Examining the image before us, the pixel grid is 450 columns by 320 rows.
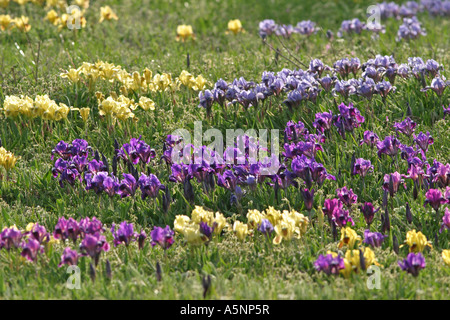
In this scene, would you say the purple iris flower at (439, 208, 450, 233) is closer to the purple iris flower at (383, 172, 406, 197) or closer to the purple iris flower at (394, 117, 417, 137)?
the purple iris flower at (383, 172, 406, 197)

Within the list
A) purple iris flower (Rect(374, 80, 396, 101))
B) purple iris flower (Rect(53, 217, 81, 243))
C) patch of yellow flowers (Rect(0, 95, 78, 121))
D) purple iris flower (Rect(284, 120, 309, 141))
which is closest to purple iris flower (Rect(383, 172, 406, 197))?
purple iris flower (Rect(284, 120, 309, 141))

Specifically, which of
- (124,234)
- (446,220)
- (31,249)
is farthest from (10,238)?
(446,220)

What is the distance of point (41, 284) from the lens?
3.72 metres

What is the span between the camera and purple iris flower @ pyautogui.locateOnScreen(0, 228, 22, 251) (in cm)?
378

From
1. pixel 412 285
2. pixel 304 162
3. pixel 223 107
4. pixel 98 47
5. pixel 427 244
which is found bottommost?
pixel 412 285

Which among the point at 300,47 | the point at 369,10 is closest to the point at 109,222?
the point at 300,47

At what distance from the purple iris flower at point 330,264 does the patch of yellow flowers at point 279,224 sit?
332 millimetres

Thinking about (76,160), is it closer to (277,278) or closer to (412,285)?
(277,278)

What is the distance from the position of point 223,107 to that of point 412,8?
4.96 metres

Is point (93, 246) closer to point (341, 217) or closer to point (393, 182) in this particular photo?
point (341, 217)

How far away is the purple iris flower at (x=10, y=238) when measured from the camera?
3.78m

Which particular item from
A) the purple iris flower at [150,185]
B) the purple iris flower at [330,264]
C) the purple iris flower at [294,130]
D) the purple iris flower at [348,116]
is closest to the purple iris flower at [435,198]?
the purple iris flower at [330,264]

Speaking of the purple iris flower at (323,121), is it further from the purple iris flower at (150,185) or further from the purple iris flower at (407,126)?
the purple iris flower at (150,185)

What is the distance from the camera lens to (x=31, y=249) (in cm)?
376
